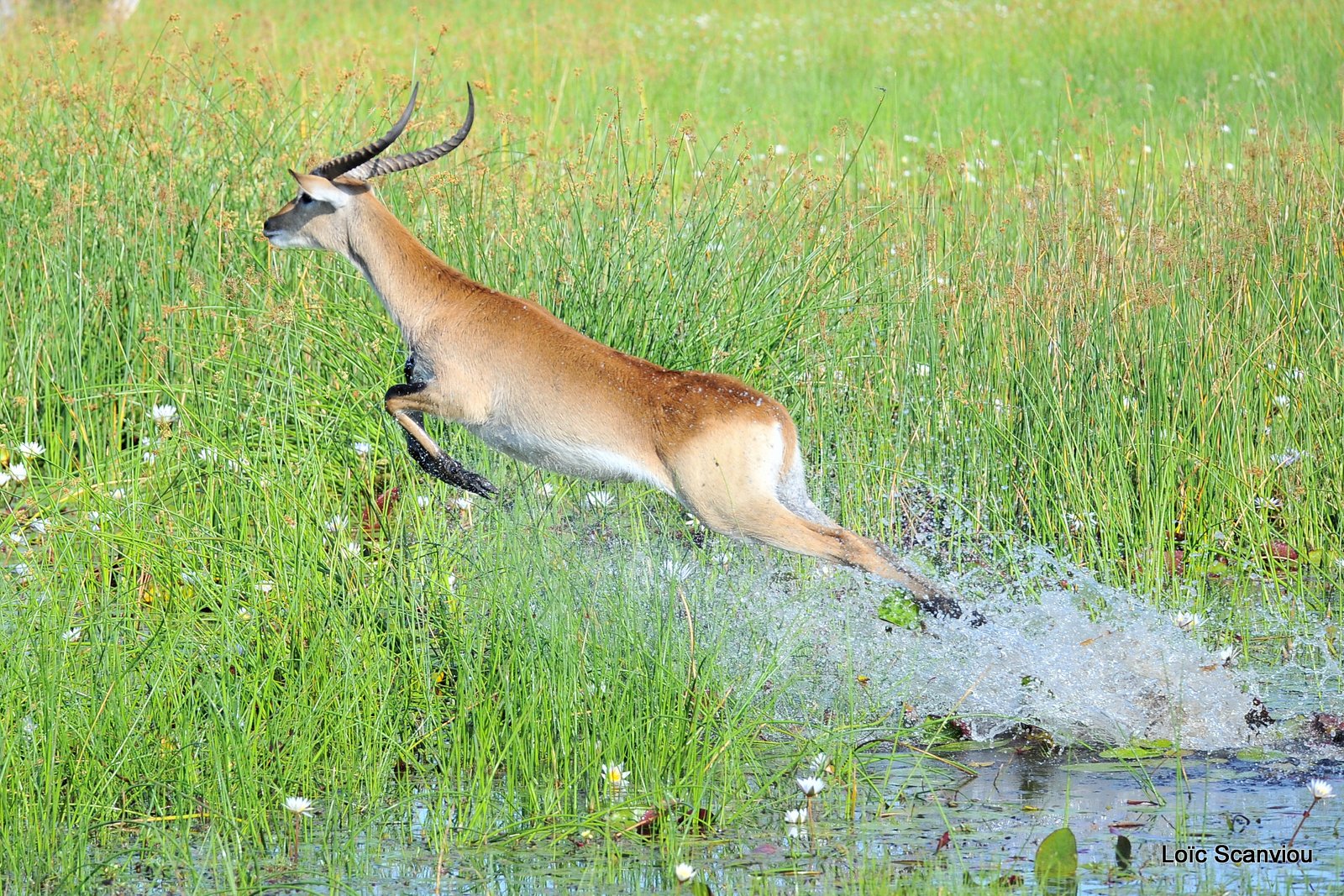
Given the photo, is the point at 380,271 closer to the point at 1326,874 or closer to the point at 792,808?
the point at 792,808

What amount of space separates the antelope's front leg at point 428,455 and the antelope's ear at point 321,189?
2.33ft

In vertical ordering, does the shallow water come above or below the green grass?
below

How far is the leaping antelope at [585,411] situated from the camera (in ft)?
17.0

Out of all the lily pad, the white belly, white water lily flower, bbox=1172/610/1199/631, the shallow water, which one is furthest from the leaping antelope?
the lily pad

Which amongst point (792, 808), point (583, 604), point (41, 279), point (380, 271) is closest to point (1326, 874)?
point (792, 808)

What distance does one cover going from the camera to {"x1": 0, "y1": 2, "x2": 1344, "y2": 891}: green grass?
4137 millimetres

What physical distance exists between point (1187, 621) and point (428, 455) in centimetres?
252

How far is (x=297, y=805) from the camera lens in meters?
3.87

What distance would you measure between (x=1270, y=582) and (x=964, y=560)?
109 centimetres

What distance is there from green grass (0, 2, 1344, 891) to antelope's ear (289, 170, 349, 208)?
0.62 meters

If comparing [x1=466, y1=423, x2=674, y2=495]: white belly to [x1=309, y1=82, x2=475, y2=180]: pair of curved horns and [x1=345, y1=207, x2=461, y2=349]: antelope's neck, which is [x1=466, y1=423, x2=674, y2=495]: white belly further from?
[x1=309, y1=82, x2=475, y2=180]: pair of curved horns

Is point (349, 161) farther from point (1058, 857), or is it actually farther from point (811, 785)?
point (1058, 857)

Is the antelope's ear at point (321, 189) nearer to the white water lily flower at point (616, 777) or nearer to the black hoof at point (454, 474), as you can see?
the black hoof at point (454, 474)

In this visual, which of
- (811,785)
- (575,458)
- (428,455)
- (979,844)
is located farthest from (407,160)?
(979,844)
